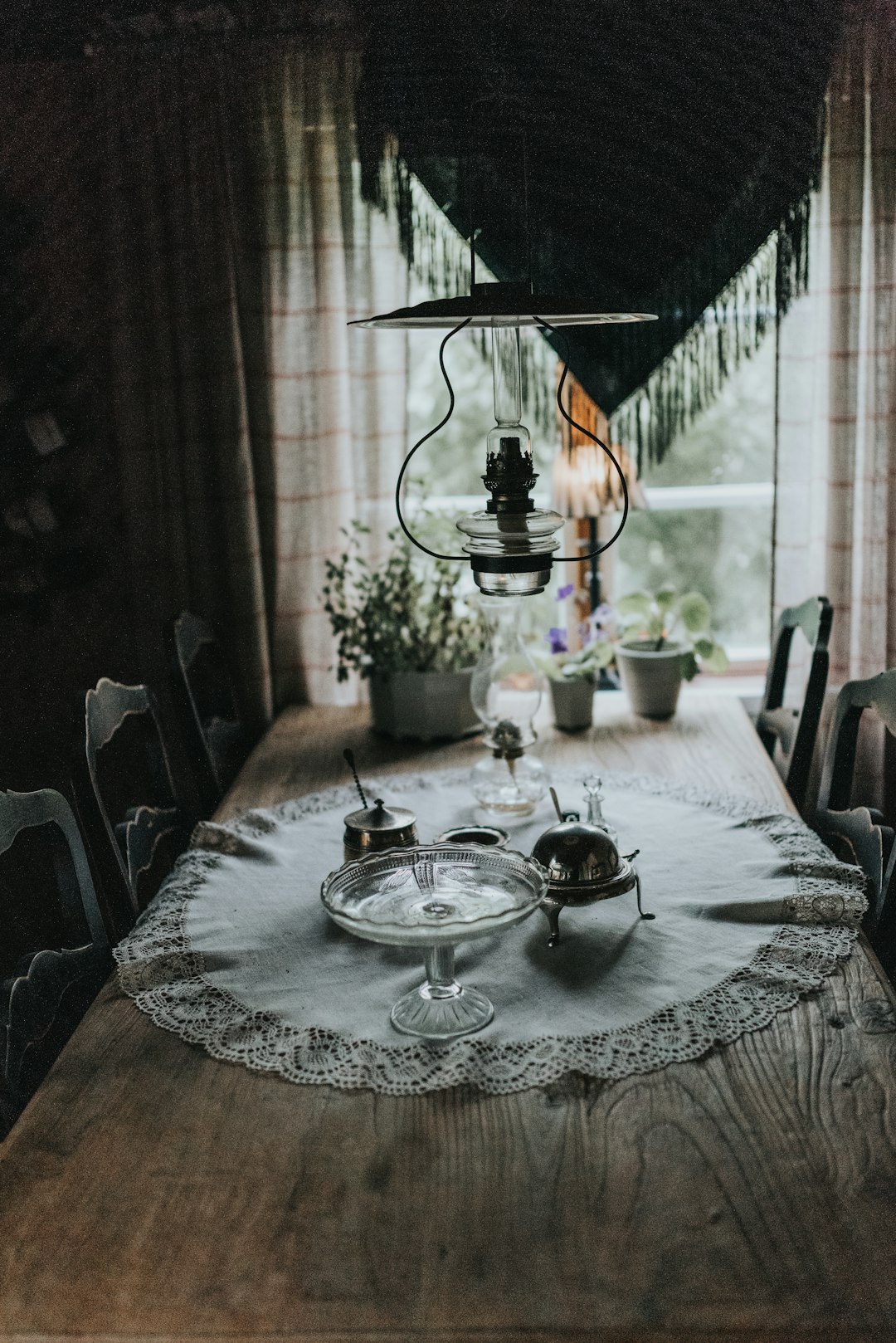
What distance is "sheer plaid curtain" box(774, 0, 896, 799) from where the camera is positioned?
2.38 metres

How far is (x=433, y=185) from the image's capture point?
8.08 ft

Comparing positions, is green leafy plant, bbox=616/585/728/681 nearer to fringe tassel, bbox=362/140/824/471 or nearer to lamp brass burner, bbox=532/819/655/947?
fringe tassel, bbox=362/140/824/471

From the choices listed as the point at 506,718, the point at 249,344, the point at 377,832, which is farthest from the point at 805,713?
the point at 249,344

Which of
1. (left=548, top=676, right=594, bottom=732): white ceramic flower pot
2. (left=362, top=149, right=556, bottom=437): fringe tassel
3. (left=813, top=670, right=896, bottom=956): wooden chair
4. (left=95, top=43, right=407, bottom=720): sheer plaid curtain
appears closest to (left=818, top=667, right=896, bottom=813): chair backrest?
(left=813, top=670, right=896, bottom=956): wooden chair

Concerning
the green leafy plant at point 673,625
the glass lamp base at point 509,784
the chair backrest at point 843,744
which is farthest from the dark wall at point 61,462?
the chair backrest at point 843,744

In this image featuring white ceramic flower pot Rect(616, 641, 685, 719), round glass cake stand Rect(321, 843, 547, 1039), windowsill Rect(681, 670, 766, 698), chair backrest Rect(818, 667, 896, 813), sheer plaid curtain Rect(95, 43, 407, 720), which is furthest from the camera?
windowsill Rect(681, 670, 766, 698)

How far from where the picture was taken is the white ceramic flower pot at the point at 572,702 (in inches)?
89.1

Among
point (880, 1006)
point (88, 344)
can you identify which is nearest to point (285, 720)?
point (88, 344)

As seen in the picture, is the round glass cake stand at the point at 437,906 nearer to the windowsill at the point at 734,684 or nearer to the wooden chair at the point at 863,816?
the wooden chair at the point at 863,816

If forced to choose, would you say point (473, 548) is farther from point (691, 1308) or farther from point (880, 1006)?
point (691, 1308)

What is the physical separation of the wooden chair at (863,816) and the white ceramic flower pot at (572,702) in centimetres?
51

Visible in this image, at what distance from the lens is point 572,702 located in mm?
2273

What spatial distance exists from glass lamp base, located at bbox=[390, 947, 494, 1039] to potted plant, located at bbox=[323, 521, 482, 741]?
989 mm

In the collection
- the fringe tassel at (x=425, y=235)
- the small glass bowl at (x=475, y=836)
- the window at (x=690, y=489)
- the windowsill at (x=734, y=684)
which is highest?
the fringe tassel at (x=425, y=235)
